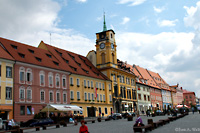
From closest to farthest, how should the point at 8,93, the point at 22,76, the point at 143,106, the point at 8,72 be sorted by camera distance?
the point at 8,93, the point at 8,72, the point at 22,76, the point at 143,106

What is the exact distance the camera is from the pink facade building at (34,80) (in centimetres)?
4216

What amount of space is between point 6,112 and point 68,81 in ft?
55.8

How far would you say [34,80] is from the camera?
45.4 meters

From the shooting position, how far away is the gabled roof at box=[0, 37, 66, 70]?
44156 mm

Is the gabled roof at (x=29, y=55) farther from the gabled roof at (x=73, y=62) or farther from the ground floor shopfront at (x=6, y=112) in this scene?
the ground floor shopfront at (x=6, y=112)

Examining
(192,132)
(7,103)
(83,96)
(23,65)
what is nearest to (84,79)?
(83,96)

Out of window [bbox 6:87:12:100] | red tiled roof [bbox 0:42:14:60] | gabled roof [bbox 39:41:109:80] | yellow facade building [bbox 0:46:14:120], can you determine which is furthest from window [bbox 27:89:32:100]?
gabled roof [bbox 39:41:109:80]

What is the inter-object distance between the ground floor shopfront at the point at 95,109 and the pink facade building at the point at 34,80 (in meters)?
6.63

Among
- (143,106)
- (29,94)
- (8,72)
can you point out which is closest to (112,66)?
(143,106)

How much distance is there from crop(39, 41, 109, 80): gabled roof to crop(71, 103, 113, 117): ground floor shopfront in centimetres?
683

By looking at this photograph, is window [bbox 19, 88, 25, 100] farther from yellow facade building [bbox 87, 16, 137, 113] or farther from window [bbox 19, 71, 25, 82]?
yellow facade building [bbox 87, 16, 137, 113]

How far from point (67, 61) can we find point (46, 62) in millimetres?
10258

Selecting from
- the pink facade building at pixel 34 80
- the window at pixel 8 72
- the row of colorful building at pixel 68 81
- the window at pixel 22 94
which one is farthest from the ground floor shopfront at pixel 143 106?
the window at pixel 8 72

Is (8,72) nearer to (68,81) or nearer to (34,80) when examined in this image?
(34,80)
